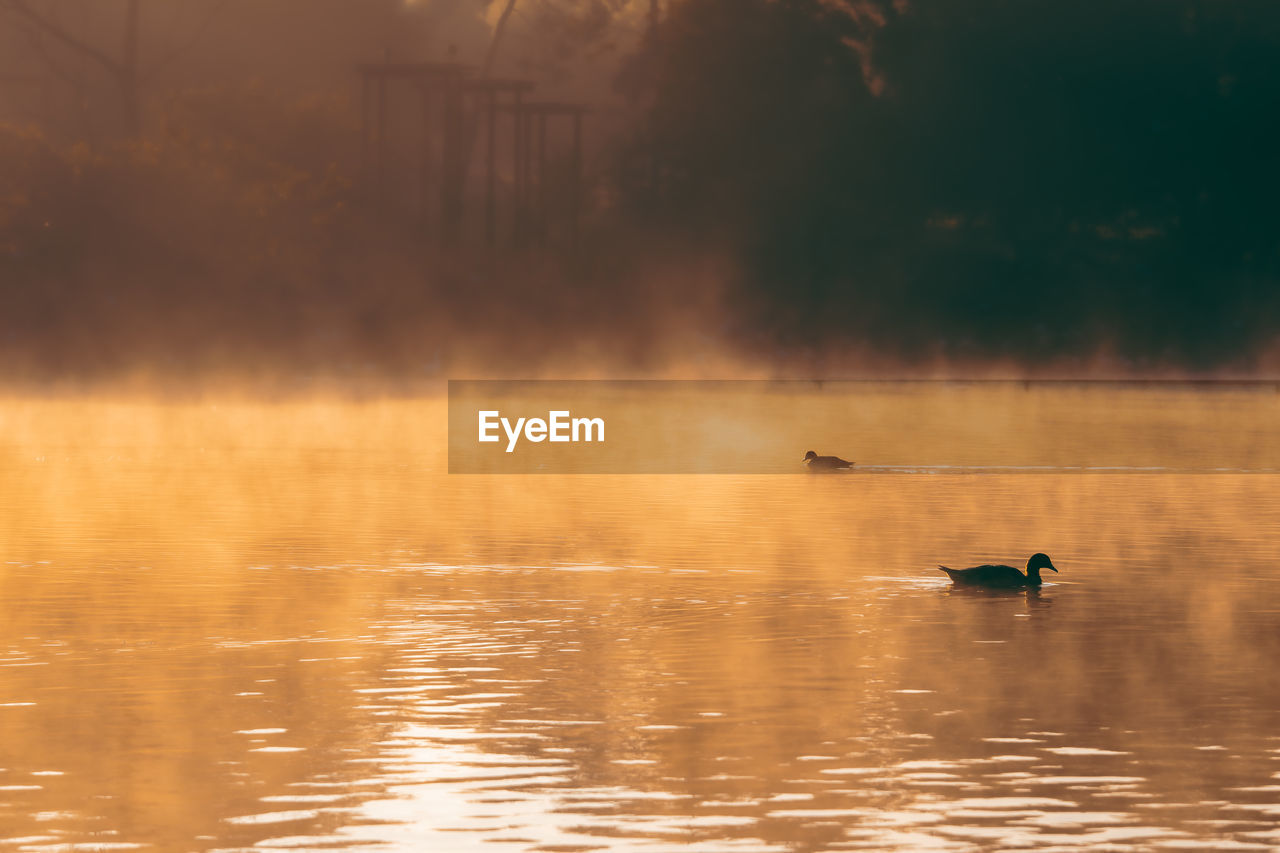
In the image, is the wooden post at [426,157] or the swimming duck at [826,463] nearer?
the swimming duck at [826,463]

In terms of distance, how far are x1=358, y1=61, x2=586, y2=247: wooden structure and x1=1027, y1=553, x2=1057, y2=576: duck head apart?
62.8 meters

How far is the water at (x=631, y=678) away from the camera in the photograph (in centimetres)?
1412

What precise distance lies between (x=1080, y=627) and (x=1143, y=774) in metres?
7.28

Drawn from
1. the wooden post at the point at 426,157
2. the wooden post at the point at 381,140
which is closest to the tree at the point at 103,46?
the wooden post at the point at 381,140

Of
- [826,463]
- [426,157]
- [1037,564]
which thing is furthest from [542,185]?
[1037,564]

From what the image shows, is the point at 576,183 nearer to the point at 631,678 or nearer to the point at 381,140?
the point at 381,140

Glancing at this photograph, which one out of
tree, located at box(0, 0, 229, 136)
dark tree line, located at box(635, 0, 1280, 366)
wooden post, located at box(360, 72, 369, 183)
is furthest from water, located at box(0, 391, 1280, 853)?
tree, located at box(0, 0, 229, 136)

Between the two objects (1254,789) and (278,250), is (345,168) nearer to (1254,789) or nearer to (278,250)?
(278,250)

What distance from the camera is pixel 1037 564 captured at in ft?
85.8

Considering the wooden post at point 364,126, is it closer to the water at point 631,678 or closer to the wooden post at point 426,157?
the wooden post at point 426,157

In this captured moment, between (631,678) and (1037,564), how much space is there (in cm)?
833

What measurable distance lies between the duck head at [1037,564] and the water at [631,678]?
37 centimetres

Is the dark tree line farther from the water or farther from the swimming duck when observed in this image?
the water

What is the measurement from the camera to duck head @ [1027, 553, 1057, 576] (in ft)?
85.3
